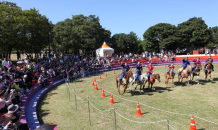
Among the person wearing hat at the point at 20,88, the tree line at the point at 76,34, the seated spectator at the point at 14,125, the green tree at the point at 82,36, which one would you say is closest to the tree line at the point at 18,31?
the tree line at the point at 76,34

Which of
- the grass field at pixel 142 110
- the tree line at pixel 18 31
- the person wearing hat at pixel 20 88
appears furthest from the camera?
the tree line at pixel 18 31

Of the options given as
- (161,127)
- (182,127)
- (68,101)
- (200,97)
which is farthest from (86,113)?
(200,97)

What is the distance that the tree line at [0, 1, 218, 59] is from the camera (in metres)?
25.1

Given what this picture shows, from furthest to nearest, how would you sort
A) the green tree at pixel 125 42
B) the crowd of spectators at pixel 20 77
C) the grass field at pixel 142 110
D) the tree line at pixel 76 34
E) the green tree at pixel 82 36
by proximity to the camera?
the green tree at pixel 125 42 < the green tree at pixel 82 36 < the tree line at pixel 76 34 < the grass field at pixel 142 110 < the crowd of spectators at pixel 20 77

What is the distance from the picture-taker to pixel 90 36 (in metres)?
45.6

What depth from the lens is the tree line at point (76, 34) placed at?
82.3 ft

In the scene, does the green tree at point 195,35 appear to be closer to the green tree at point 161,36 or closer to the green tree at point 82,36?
the green tree at point 161,36

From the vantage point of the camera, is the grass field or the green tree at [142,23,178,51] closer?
the grass field

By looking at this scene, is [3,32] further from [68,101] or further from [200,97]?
[200,97]

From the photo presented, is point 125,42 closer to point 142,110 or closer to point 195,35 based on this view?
point 195,35

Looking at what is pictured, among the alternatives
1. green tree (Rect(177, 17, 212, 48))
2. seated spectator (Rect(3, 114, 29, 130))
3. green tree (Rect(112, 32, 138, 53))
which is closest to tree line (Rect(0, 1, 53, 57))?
seated spectator (Rect(3, 114, 29, 130))

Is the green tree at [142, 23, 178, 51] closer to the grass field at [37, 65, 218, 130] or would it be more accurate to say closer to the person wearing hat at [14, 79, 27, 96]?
the grass field at [37, 65, 218, 130]

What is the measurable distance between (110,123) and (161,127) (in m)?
2.68

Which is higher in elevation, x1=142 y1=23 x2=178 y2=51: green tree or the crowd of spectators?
x1=142 y1=23 x2=178 y2=51: green tree
